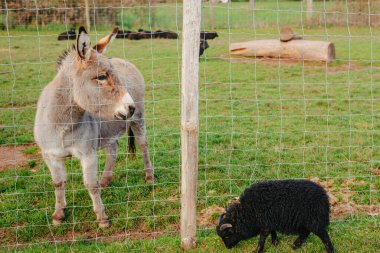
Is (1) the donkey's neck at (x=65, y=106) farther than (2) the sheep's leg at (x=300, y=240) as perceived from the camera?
Yes

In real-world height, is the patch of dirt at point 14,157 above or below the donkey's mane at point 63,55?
below

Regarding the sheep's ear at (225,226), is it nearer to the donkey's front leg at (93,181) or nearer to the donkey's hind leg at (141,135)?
the donkey's front leg at (93,181)

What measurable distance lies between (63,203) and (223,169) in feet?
8.09

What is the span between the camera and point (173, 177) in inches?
257

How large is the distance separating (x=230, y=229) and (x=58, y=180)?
2149 mm

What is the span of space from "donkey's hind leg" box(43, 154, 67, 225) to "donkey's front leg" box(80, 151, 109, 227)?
299mm

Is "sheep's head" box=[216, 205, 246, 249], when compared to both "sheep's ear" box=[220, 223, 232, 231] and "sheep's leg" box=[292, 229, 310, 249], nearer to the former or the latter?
"sheep's ear" box=[220, 223, 232, 231]

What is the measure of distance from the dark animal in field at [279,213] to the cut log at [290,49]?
452 inches

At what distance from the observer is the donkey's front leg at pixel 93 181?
5.08 metres

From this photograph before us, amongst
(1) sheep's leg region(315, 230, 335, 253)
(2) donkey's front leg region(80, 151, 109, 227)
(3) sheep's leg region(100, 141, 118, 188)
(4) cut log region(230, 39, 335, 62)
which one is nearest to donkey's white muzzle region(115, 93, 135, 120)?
(2) donkey's front leg region(80, 151, 109, 227)

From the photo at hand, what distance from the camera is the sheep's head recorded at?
443 cm

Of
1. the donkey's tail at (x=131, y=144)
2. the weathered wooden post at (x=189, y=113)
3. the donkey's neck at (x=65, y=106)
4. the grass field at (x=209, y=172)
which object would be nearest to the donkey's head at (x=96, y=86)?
the donkey's neck at (x=65, y=106)

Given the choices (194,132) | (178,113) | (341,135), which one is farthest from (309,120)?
(194,132)

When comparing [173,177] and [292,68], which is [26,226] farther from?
[292,68]
